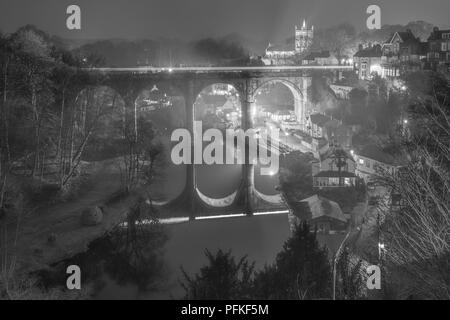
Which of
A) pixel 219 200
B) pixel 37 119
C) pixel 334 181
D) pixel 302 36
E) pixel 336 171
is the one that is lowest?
pixel 219 200

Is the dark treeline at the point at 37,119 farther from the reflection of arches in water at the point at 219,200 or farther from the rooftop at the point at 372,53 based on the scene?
the rooftop at the point at 372,53

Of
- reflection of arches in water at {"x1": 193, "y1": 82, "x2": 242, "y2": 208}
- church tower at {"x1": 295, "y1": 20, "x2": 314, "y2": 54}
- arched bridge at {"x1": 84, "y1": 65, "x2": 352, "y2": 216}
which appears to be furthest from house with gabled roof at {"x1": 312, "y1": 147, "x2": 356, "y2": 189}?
church tower at {"x1": 295, "y1": 20, "x2": 314, "y2": 54}

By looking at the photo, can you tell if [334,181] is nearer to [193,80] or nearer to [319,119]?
[319,119]

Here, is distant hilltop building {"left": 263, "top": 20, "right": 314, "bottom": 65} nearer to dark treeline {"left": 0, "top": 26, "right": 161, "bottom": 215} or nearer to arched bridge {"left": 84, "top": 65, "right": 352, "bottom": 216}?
arched bridge {"left": 84, "top": 65, "right": 352, "bottom": 216}

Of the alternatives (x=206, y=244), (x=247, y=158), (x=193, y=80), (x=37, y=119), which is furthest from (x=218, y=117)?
(x=206, y=244)

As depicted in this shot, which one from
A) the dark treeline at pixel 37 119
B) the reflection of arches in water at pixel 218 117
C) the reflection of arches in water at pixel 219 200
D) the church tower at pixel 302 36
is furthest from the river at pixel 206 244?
the church tower at pixel 302 36

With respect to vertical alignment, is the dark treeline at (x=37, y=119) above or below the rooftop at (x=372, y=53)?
below
